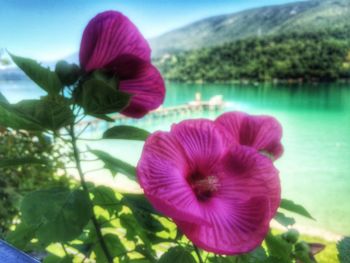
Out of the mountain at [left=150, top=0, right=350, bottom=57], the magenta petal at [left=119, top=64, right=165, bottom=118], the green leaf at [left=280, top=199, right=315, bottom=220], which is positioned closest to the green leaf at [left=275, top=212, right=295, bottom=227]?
the green leaf at [left=280, top=199, right=315, bottom=220]

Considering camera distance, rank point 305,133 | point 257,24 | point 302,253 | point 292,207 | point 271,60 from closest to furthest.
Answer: point 292,207, point 302,253, point 305,133, point 271,60, point 257,24

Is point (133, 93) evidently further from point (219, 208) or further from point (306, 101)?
point (306, 101)

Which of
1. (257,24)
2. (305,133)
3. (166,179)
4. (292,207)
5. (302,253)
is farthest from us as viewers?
(257,24)

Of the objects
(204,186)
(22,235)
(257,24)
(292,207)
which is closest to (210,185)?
(204,186)

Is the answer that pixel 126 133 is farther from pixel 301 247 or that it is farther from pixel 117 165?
pixel 301 247

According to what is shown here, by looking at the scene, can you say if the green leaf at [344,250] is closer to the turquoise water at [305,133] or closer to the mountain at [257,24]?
the turquoise water at [305,133]

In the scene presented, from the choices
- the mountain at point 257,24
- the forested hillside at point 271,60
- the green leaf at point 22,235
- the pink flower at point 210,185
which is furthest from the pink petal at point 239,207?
the mountain at point 257,24
